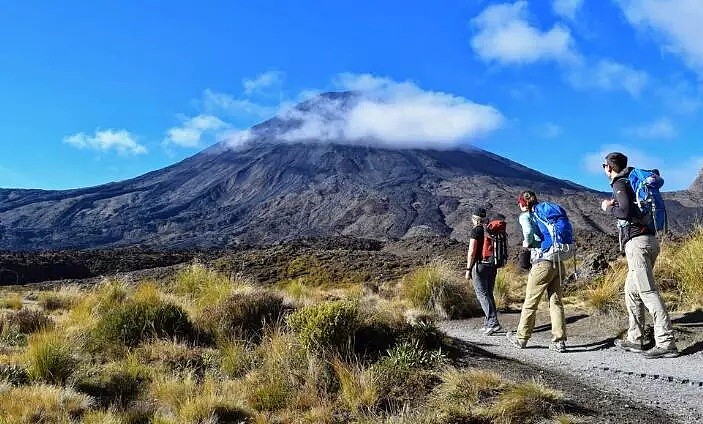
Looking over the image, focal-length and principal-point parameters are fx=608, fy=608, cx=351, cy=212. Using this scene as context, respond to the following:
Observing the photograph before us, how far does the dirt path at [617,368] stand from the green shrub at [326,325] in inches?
61.3

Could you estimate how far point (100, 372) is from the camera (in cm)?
547

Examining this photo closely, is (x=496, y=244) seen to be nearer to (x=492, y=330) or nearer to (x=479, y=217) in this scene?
(x=479, y=217)

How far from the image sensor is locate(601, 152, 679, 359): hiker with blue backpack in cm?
569

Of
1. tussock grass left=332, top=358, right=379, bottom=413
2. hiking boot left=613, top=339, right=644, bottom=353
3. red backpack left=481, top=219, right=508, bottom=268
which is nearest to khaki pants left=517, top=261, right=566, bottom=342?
hiking boot left=613, top=339, right=644, bottom=353

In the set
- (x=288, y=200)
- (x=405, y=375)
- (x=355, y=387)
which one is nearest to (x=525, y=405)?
(x=405, y=375)

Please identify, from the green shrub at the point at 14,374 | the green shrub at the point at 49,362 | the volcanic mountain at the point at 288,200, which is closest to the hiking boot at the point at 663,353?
the green shrub at the point at 49,362

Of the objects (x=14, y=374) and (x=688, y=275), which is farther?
(x=688, y=275)

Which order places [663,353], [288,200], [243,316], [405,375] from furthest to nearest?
[288,200] < [243,316] < [663,353] < [405,375]

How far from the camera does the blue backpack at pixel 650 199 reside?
5.66 meters

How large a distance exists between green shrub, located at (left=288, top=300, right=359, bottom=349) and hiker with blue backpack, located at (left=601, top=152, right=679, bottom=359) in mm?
2735

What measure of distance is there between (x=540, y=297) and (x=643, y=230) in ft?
4.14

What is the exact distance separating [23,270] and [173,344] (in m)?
33.2

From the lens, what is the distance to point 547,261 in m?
6.43

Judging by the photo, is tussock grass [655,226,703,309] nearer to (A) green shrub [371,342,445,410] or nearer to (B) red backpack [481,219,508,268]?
(B) red backpack [481,219,508,268]
